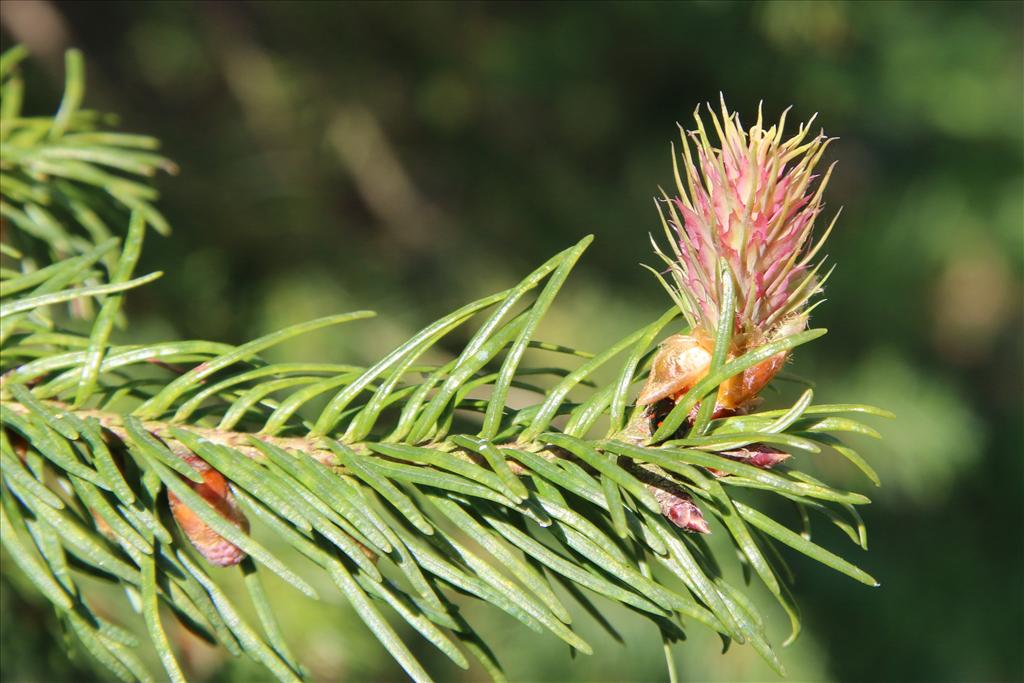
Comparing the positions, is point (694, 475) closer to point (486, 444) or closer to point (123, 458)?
point (486, 444)

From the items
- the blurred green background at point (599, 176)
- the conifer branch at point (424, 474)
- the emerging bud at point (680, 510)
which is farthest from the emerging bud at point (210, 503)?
the blurred green background at point (599, 176)

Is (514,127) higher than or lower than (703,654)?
higher

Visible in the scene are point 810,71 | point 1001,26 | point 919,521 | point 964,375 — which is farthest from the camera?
point 964,375

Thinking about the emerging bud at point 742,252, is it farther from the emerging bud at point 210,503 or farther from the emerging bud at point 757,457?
the emerging bud at point 210,503

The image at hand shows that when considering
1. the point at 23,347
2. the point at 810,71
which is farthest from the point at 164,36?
the point at 23,347

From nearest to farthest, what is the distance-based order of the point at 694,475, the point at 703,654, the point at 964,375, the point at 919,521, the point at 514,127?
the point at 694,475 < the point at 703,654 < the point at 514,127 < the point at 919,521 < the point at 964,375

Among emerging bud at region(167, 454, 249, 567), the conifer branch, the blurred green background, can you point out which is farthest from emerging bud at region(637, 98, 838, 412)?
the blurred green background
